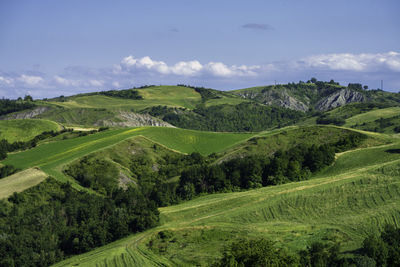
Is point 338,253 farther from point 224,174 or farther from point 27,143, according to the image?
point 27,143

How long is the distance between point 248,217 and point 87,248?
1194 inches

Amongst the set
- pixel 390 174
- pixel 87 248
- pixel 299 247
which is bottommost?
pixel 87 248

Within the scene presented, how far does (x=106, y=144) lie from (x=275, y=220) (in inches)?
3327

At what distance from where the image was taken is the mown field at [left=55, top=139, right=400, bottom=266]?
6575 cm

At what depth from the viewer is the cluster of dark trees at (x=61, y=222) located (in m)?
79.6

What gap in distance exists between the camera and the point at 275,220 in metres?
75.8

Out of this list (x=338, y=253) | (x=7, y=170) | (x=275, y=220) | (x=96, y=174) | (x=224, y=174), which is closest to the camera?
(x=338, y=253)

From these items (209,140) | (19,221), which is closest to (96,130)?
(209,140)

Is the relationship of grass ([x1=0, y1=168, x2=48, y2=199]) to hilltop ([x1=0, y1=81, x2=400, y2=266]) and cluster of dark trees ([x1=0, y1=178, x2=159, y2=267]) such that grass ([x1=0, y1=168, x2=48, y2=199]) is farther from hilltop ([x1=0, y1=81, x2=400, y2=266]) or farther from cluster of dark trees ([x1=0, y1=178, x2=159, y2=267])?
cluster of dark trees ([x1=0, y1=178, x2=159, y2=267])

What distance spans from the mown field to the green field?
54224mm

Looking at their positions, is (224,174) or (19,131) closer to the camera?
(224,174)

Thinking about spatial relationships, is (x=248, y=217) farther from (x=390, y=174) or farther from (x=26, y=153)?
(x=26, y=153)

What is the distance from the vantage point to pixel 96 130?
185125 millimetres

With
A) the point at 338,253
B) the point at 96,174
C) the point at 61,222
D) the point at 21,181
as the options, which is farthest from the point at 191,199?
the point at 338,253
